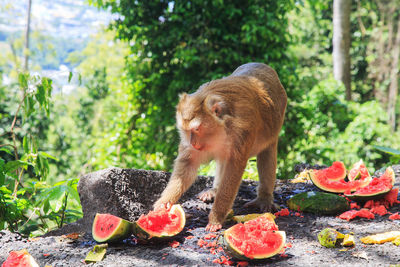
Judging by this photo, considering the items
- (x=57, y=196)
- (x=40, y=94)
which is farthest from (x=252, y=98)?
(x=40, y=94)

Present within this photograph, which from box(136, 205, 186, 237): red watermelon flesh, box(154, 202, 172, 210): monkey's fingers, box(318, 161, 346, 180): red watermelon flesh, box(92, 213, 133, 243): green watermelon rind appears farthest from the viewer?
box(318, 161, 346, 180): red watermelon flesh

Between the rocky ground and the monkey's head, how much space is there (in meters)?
0.88

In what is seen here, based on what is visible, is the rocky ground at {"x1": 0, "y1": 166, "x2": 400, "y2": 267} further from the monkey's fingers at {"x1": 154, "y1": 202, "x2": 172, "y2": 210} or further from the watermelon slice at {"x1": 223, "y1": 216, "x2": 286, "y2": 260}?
the monkey's fingers at {"x1": 154, "y1": 202, "x2": 172, "y2": 210}

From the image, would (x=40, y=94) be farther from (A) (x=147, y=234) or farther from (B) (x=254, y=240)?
(B) (x=254, y=240)

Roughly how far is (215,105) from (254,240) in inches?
49.9

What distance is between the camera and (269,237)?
2.98 metres

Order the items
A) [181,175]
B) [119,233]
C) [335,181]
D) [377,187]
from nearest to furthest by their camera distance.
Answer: [119,233]
[181,175]
[377,187]
[335,181]

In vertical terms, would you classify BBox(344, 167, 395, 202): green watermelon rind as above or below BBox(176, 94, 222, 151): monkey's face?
below

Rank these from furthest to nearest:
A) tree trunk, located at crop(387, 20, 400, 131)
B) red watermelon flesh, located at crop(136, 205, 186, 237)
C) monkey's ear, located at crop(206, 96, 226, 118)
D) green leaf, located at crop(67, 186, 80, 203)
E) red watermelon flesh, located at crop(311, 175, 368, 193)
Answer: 1. tree trunk, located at crop(387, 20, 400, 131)
2. red watermelon flesh, located at crop(311, 175, 368, 193)
3. green leaf, located at crop(67, 186, 80, 203)
4. monkey's ear, located at crop(206, 96, 226, 118)
5. red watermelon flesh, located at crop(136, 205, 186, 237)

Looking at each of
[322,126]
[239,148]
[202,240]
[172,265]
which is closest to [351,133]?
[322,126]

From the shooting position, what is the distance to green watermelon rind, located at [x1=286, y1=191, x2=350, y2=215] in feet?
12.7

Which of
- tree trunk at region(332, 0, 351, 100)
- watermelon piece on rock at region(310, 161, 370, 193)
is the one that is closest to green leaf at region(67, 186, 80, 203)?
watermelon piece on rock at region(310, 161, 370, 193)

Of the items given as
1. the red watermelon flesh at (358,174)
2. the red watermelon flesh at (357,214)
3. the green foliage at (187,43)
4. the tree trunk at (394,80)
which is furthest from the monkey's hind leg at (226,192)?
the tree trunk at (394,80)

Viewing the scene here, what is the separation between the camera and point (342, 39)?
9781 mm
